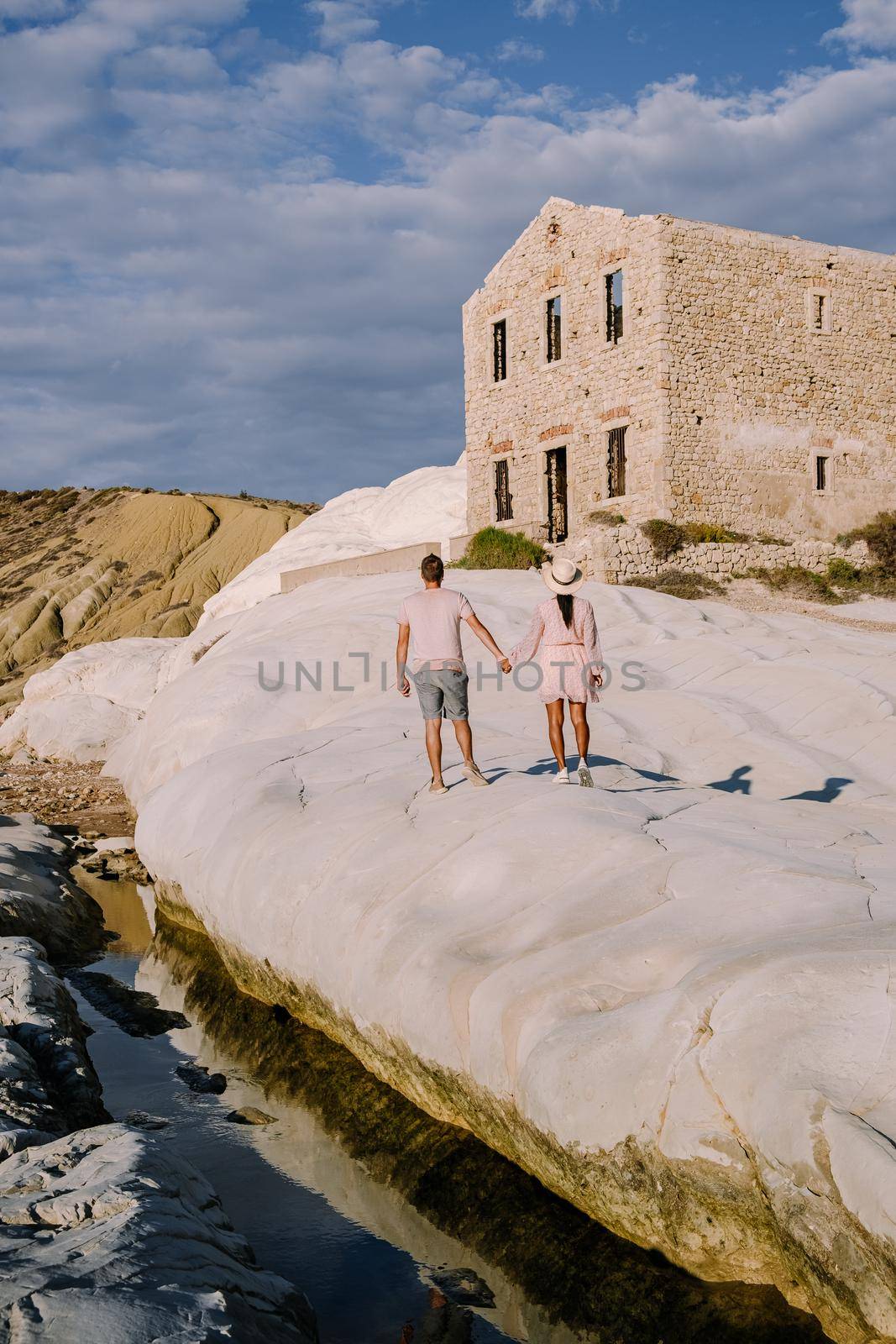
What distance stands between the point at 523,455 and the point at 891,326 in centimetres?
856

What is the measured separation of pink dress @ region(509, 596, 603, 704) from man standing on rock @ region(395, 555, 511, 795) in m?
0.42

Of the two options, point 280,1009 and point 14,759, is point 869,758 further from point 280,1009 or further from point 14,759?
point 14,759

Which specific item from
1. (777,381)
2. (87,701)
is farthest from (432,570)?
(87,701)

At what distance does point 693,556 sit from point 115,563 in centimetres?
3402

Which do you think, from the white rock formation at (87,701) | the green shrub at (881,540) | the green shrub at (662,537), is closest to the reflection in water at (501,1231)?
the green shrub at (662,537)

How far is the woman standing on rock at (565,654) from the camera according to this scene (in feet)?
24.9

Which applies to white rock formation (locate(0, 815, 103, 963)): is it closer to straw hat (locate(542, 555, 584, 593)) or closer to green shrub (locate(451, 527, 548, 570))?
straw hat (locate(542, 555, 584, 593))

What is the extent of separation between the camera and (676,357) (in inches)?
851

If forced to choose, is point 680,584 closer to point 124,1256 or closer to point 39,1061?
point 39,1061

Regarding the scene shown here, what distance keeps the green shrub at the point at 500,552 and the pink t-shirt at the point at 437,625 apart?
46.1 feet

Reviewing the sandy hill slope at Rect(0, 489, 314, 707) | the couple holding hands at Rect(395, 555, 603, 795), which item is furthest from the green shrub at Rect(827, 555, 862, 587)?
the sandy hill slope at Rect(0, 489, 314, 707)

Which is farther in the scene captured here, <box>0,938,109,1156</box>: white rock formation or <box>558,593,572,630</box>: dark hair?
<box>558,593,572,630</box>: dark hair

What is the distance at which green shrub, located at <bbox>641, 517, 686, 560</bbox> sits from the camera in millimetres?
21359

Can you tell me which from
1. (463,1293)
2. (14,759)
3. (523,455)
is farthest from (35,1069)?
(523,455)
